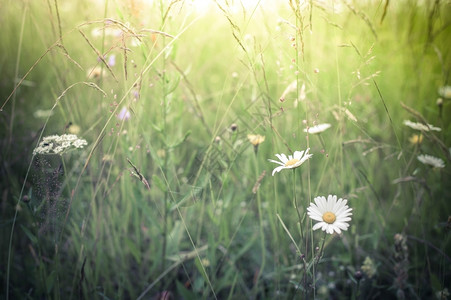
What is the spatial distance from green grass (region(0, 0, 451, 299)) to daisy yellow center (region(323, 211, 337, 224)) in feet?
0.21

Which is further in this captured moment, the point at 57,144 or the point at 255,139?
the point at 255,139

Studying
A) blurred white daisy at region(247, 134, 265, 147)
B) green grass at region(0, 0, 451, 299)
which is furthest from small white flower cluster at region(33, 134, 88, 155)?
blurred white daisy at region(247, 134, 265, 147)

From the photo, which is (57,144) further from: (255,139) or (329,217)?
(329,217)

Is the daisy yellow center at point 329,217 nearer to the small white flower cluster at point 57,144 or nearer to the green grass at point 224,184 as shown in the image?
the green grass at point 224,184

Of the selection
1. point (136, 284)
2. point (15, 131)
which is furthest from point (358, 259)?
point (15, 131)

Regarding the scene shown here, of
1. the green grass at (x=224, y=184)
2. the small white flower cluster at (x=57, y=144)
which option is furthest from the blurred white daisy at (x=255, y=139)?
the small white flower cluster at (x=57, y=144)

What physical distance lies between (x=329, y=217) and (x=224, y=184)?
40 centimetres

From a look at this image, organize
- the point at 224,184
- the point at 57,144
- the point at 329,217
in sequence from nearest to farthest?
the point at 329,217
the point at 57,144
the point at 224,184

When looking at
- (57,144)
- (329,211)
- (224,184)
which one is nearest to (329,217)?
(329,211)

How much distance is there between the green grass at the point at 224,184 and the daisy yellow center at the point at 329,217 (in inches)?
2.5

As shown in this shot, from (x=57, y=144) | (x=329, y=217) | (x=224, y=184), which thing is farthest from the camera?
(x=224, y=184)

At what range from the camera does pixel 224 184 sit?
3.88 feet

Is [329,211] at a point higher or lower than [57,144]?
lower

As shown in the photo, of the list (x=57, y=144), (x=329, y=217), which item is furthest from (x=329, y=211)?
(x=57, y=144)
